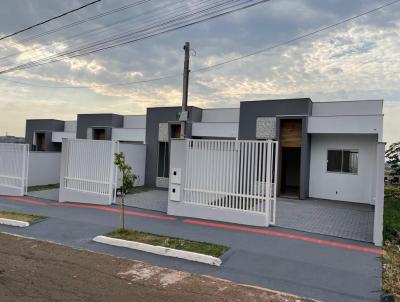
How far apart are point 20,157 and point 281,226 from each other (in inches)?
526

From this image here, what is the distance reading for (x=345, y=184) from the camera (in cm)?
1662

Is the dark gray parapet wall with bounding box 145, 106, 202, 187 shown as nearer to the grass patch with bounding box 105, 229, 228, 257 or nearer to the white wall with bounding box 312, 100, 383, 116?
the white wall with bounding box 312, 100, 383, 116

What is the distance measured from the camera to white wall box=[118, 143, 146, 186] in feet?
64.8

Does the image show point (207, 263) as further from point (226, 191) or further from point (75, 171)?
point (75, 171)

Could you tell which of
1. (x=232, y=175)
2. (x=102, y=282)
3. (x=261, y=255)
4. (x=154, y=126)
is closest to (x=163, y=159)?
(x=154, y=126)

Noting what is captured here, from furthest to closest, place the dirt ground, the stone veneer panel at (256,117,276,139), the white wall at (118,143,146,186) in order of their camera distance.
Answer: the white wall at (118,143,146,186), the stone veneer panel at (256,117,276,139), the dirt ground

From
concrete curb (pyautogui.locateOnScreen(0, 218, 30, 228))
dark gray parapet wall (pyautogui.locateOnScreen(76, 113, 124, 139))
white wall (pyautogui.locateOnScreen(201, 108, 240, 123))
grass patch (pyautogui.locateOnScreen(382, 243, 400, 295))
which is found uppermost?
white wall (pyautogui.locateOnScreen(201, 108, 240, 123))

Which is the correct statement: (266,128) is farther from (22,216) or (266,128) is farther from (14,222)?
(14,222)

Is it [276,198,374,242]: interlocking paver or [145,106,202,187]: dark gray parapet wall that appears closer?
[276,198,374,242]: interlocking paver

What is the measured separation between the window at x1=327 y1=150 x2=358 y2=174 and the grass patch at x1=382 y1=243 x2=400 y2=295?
8.68 m

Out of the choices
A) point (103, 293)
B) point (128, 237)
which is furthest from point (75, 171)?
point (103, 293)

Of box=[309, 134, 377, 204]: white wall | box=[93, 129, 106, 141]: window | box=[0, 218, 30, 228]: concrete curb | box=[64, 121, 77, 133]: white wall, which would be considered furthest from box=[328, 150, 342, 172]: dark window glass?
box=[64, 121, 77, 133]: white wall

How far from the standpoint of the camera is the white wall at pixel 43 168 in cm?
2059

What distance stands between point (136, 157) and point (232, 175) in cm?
1127
